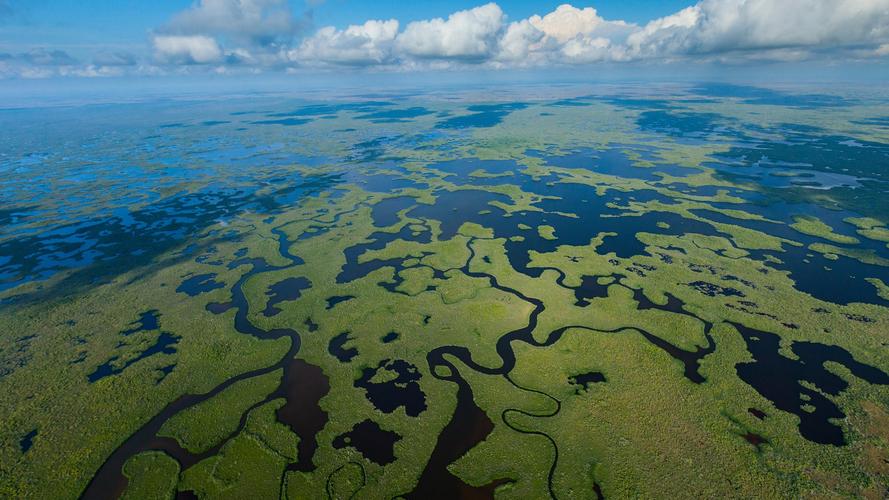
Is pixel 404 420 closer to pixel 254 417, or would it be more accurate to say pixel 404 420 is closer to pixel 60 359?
pixel 254 417

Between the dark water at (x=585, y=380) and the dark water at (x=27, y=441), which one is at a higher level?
the dark water at (x=27, y=441)

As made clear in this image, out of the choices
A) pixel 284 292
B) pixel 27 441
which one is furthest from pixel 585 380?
pixel 27 441

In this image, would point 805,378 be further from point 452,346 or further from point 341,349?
point 341,349

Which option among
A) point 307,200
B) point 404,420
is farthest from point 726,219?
point 307,200

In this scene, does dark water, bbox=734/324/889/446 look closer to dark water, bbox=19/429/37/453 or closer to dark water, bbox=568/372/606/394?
dark water, bbox=568/372/606/394

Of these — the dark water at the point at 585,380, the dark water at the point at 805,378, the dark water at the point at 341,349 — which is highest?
the dark water at the point at 341,349

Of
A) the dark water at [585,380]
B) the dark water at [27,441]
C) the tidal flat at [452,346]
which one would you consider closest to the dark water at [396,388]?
the tidal flat at [452,346]

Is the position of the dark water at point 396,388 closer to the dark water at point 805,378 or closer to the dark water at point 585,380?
the dark water at point 585,380

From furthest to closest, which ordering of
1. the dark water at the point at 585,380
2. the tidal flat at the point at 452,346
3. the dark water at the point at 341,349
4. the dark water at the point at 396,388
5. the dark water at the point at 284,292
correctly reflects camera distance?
the dark water at the point at 284,292
the dark water at the point at 341,349
the dark water at the point at 585,380
the dark water at the point at 396,388
the tidal flat at the point at 452,346

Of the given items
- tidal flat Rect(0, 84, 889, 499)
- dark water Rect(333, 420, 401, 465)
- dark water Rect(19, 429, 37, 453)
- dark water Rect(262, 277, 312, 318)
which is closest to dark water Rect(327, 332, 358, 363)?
tidal flat Rect(0, 84, 889, 499)
